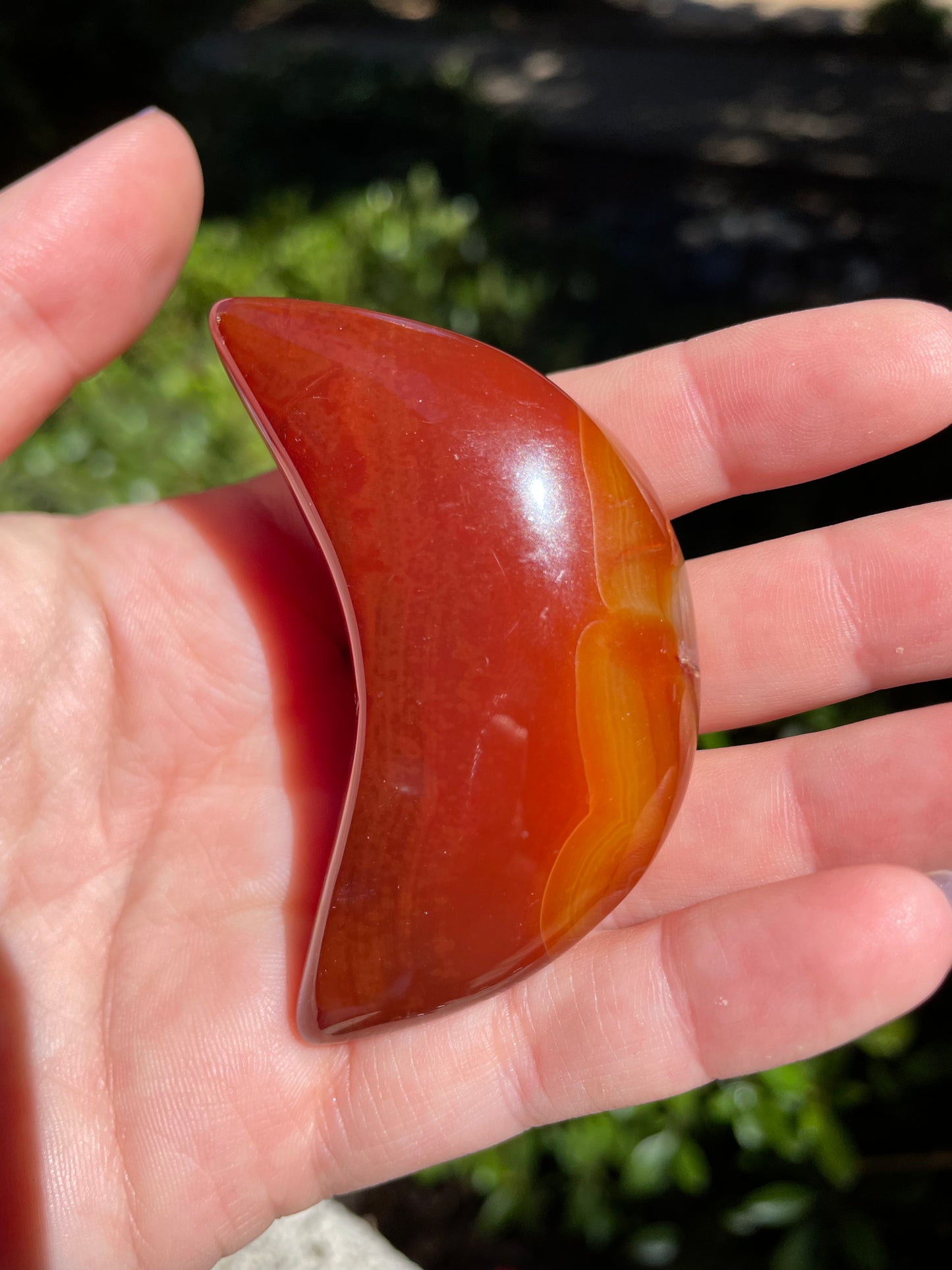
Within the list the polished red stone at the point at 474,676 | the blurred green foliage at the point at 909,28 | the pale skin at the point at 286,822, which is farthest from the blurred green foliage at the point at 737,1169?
the blurred green foliage at the point at 909,28

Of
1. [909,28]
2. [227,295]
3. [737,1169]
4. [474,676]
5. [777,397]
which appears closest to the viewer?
[474,676]

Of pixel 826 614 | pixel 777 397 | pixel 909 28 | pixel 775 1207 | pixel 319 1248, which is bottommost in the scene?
pixel 909 28

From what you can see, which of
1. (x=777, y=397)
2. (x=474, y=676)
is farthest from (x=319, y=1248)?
(x=777, y=397)

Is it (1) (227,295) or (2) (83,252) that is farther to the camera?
(1) (227,295)

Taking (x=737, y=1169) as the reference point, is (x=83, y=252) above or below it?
above

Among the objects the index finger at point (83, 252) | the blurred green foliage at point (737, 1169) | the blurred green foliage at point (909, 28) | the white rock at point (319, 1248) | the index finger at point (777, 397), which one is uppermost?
the index finger at point (83, 252)

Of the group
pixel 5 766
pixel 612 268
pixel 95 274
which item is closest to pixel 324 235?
pixel 612 268

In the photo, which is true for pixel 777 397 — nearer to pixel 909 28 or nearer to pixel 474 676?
pixel 474 676

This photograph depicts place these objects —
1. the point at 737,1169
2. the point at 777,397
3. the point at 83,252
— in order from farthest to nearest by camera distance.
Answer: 1. the point at 737,1169
2. the point at 777,397
3. the point at 83,252

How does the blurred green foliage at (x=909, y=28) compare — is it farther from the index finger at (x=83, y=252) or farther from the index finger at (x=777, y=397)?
the index finger at (x=83, y=252)
